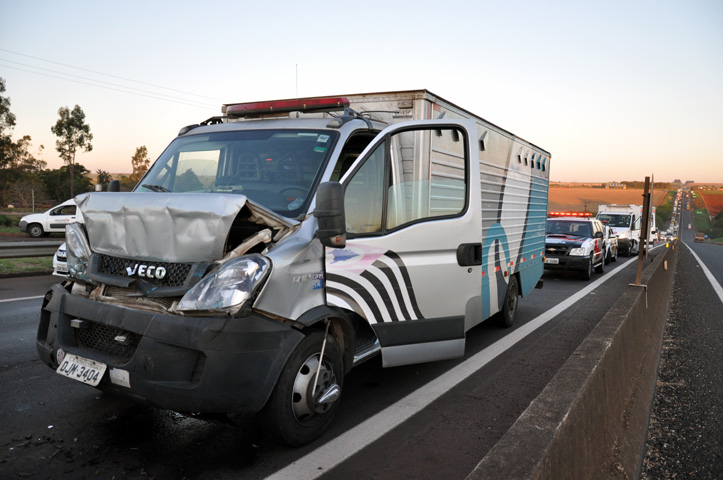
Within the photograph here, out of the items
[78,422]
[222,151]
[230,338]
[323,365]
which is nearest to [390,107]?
[222,151]

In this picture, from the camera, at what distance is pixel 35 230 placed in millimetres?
25656

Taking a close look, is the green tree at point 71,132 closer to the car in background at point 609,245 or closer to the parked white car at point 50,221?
the parked white car at point 50,221

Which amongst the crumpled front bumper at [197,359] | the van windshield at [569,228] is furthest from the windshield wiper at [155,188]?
the van windshield at [569,228]

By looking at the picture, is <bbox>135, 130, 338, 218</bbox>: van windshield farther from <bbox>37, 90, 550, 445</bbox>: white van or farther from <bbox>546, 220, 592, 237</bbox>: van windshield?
<bbox>546, 220, 592, 237</bbox>: van windshield

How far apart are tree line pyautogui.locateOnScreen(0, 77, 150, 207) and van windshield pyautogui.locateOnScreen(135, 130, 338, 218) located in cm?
3854

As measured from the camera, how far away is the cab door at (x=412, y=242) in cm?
403

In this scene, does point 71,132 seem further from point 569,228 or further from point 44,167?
point 569,228

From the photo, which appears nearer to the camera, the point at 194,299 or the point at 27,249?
the point at 194,299

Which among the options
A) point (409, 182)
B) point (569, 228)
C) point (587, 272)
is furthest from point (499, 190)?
point (569, 228)

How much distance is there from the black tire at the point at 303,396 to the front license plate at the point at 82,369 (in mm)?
1029

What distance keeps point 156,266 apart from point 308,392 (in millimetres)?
1262

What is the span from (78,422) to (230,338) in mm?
1678

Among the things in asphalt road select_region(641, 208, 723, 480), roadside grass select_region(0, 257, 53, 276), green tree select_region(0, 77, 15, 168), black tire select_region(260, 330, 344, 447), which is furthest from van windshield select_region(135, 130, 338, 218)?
green tree select_region(0, 77, 15, 168)

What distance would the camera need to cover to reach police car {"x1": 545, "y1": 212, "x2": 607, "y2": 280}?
14852 millimetres
